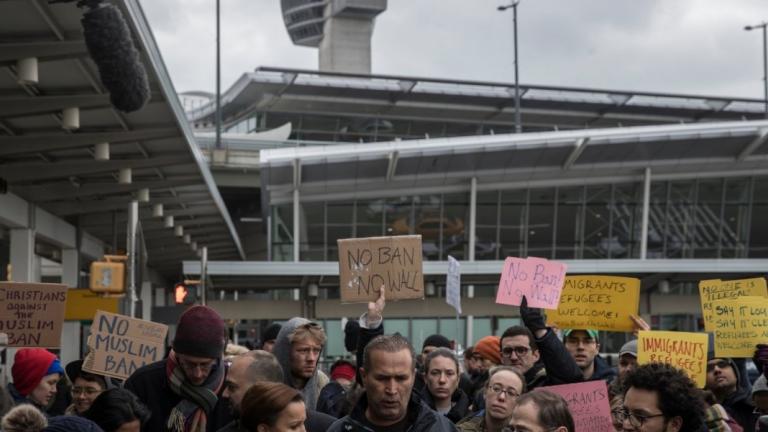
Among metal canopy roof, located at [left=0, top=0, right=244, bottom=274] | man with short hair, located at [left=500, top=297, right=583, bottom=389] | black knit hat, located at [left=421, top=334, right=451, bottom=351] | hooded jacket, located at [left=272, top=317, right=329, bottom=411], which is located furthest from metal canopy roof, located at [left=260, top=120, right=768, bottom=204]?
hooded jacket, located at [left=272, top=317, right=329, bottom=411]

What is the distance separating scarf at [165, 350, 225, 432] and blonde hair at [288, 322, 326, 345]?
689mm

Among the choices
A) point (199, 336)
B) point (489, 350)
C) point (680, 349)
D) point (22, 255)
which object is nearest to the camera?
point (199, 336)

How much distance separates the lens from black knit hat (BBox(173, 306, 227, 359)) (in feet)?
21.4

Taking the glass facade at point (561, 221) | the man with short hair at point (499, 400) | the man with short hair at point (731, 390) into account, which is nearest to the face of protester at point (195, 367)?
the man with short hair at point (499, 400)

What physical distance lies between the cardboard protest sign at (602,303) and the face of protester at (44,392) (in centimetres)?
353

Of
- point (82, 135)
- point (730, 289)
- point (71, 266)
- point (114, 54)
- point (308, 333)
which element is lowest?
point (308, 333)

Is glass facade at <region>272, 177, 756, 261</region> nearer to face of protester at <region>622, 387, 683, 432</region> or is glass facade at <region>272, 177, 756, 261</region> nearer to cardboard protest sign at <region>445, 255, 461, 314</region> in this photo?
cardboard protest sign at <region>445, 255, 461, 314</region>

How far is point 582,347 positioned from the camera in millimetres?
8977

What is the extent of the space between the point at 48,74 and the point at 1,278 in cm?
2164

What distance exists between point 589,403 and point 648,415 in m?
1.52

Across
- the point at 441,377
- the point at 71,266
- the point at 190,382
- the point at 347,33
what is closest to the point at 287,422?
the point at 190,382

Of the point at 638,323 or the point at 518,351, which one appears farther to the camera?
the point at 638,323

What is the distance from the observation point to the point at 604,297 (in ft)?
31.6

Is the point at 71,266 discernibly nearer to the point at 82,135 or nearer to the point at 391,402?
the point at 82,135
